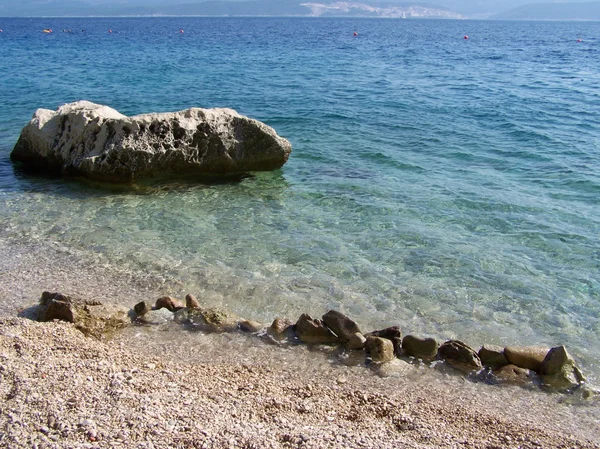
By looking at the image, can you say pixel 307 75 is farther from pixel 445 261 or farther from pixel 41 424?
pixel 41 424

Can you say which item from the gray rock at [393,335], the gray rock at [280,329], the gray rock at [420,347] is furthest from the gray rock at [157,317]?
the gray rock at [420,347]

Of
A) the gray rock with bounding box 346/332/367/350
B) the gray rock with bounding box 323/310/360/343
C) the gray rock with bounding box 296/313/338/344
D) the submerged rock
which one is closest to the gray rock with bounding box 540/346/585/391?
the gray rock with bounding box 346/332/367/350

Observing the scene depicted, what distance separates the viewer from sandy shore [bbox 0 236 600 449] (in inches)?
185

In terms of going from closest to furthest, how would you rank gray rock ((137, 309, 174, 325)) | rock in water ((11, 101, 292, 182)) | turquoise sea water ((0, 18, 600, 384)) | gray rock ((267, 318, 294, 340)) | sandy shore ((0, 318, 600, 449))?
1. sandy shore ((0, 318, 600, 449))
2. gray rock ((267, 318, 294, 340))
3. gray rock ((137, 309, 174, 325))
4. turquoise sea water ((0, 18, 600, 384))
5. rock in water ((11, 101, 292, 182))

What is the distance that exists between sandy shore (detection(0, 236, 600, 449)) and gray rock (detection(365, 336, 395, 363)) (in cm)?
14

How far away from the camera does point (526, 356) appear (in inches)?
250

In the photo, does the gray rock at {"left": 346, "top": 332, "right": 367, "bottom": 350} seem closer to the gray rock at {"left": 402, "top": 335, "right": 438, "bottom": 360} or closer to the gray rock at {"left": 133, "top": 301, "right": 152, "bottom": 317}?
the gray rock at {"left": 402, "top": 335, "right": 438, "bottom": 360}

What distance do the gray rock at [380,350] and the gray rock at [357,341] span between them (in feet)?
0.26

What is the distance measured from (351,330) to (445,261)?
9.35ft

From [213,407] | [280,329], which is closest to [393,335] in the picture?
[280,329]

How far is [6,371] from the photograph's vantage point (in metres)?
5.32

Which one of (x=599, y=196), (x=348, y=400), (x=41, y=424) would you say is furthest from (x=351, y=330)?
(x=599, y=196)

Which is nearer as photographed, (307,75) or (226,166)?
(226,166)

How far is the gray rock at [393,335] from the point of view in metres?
6.54
